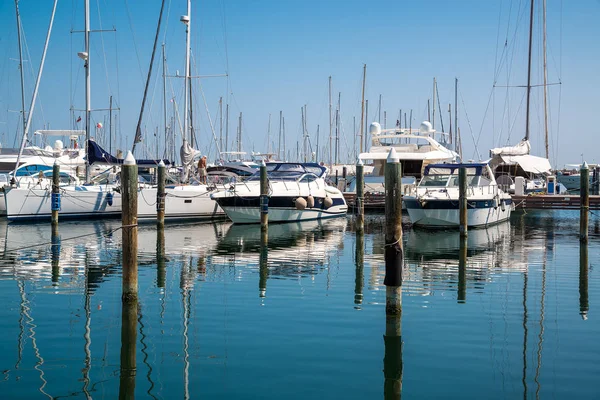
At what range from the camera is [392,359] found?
9.31m

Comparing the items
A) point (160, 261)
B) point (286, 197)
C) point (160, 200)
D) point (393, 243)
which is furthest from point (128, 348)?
point (286, 197)

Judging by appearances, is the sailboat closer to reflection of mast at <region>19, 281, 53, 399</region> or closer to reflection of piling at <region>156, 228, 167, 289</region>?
reflection of piling at <region>156, 228, 167, 289</region>

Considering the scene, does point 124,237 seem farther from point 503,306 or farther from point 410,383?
point 503,306

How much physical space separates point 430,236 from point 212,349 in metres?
16.2

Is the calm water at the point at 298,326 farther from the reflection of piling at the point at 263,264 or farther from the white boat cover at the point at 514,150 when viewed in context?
the white boat cover at the point at 514,150

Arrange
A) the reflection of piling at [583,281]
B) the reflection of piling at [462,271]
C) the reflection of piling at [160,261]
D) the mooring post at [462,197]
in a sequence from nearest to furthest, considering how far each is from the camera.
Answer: the reflection of piling at [583,281] < the reflection of piling at [462,271] < the reflection of piling at [160,261] < the mooring post at [462,197]

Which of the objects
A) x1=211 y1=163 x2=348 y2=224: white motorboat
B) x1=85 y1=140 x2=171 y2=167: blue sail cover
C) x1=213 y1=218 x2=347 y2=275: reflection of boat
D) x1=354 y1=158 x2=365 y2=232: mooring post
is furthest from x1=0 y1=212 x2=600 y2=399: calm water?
x1=85 y1=140 x2=171 y2=167: blue sail cover

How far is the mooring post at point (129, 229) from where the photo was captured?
11.1 meters

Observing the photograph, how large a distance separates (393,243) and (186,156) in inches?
930

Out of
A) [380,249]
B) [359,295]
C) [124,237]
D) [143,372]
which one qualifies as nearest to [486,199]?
[380,249]

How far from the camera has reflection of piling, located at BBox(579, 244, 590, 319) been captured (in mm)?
12492

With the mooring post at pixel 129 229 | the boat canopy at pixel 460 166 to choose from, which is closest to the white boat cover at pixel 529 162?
the boat canopy at pixel 460 166

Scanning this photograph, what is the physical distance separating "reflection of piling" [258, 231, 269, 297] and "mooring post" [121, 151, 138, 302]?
3.08m

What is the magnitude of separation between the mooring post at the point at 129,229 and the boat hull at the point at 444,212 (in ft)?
54.8
